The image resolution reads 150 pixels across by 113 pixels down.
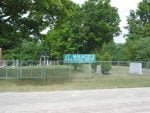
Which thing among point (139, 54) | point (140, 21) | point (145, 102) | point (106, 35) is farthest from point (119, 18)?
point (145, 102)

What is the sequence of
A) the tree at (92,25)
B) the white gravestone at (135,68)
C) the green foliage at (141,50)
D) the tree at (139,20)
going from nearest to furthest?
the white gravestone at (135,68), the green foliage at (141,50), the tree at (92,25), the tree at (139,20)

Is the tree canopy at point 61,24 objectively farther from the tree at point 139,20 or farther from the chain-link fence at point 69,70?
the tree at point 139,20

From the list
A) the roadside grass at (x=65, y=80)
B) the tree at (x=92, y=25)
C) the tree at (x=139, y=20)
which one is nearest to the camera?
the roadside grass at (x=65, y=80)

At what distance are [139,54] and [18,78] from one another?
64.3 ft

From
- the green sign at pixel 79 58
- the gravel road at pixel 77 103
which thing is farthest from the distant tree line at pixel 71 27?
the gravel road at pixel 77 103

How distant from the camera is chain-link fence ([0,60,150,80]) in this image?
96.4 feet

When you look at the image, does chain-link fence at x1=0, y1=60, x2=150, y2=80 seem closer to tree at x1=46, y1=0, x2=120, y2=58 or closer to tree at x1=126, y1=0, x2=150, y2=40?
tree at x1=46, y1=0, x2=120, y2=58

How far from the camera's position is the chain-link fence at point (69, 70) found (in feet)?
96.4

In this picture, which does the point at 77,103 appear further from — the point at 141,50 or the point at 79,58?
the point at 141,50

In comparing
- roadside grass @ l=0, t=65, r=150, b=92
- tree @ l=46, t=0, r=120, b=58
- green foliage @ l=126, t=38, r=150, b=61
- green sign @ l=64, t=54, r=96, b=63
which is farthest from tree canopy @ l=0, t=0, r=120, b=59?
green foliage @ l=126, t=38, r=150, b=61

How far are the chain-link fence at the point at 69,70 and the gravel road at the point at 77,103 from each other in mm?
10650

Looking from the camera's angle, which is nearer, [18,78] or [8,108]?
[8,108]

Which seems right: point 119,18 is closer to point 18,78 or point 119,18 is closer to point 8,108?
point 18,78

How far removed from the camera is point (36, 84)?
25391 millimetres
